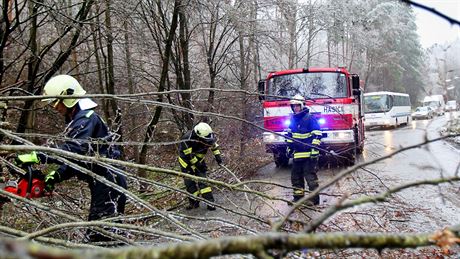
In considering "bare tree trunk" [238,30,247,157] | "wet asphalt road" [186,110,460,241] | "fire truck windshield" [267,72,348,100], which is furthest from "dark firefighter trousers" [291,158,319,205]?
"bare tree trunk" [238,30,247,157]

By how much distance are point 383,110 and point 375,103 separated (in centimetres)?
254

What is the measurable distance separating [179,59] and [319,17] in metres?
10.9

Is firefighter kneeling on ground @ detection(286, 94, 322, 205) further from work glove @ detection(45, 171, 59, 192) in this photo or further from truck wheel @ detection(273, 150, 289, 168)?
work glove @ detection(45, 171, 59, 192)

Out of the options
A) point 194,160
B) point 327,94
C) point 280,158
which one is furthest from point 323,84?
point 194,160

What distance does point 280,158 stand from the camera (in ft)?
34.9

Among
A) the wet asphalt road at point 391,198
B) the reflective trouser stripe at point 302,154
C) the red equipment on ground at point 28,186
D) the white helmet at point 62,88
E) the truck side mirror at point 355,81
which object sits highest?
the truck side mirror at point 355,81

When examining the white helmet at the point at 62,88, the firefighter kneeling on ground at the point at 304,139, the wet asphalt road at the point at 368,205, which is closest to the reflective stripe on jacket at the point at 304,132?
the firefighter kneeling on ground at the point at 304,139

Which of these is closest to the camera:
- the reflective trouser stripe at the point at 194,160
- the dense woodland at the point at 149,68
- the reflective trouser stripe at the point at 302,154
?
the dense woodland at the point at 149,68

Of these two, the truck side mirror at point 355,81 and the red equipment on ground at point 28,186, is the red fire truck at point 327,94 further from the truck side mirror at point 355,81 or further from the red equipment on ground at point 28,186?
the red equipment on ground at point 28,186

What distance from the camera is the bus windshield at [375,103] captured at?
2479cm

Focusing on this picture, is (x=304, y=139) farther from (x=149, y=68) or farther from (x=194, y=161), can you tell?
(x=149, y=68)

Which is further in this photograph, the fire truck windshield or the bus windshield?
the bus windshield

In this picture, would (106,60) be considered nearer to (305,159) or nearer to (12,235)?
(305,159)

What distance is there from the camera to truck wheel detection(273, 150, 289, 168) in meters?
10.3
